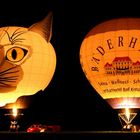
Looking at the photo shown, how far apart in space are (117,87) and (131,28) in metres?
1.22

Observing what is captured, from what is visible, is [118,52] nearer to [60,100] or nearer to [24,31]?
[24,31]

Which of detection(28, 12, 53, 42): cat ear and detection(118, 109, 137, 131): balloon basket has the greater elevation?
detection(28, 12, 53, 42): cat ear

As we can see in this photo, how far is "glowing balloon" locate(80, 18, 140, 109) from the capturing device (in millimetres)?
10539

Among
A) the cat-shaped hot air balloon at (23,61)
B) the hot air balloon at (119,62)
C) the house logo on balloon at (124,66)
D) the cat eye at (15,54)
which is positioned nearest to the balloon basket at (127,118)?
the hot air balloon at (119,62)

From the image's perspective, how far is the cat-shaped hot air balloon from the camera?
10469mm

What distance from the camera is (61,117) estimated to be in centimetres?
1756

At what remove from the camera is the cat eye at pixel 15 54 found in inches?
413

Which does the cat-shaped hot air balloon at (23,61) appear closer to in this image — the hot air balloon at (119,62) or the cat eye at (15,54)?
the cat eye at (15,54)

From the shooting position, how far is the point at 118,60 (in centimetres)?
1055

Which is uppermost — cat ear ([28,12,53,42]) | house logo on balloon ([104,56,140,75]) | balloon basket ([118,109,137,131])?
cat ear ([28,12,53,42])

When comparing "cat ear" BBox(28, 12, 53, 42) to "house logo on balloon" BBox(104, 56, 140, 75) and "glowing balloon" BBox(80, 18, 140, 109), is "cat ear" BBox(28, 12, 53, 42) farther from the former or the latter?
"house logo on balloon" BBox(104, 56, 140, 75)

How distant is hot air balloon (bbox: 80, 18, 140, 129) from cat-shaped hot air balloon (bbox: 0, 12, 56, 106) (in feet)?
3.17

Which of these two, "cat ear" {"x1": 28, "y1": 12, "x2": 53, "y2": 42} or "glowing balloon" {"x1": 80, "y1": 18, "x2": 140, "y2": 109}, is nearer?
"glowing balloon" {"x1": 80, "y1": 18, "x2": 140, "y2": 109}

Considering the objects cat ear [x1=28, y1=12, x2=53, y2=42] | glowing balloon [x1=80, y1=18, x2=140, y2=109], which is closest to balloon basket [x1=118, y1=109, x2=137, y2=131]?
glowing balloon [x1=80, y1=18, x2=140, y2=109]
